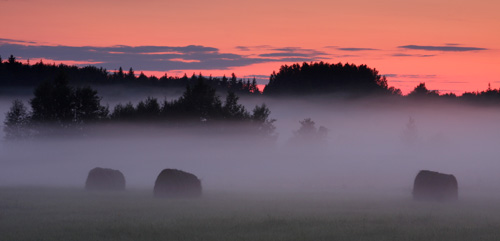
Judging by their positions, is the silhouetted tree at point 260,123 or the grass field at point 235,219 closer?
the grass field at point 235,219

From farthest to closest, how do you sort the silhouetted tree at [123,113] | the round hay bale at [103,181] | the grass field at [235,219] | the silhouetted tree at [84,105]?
the silhouetted tree at [123,113] < the silhouetted tree at [84,105] < the round hay bale at [103,181] < the grass field at [235,219]

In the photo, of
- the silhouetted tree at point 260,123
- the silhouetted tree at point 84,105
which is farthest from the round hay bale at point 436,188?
the silhouetted tree at point 260,123

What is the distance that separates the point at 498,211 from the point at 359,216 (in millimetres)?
10392

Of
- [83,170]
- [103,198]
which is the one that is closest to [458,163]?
[83,170]

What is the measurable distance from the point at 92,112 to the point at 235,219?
78.2 m

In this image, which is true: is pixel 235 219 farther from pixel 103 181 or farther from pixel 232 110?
pixel 232 110

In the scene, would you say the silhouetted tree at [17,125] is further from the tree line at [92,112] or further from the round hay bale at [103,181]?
the round hay bale at [103,181]

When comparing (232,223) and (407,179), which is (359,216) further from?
(407,179)

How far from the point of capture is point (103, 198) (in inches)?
1695

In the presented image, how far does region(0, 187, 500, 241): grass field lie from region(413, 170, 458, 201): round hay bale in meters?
2.31

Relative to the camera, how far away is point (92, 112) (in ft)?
347

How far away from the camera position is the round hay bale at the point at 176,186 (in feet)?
148

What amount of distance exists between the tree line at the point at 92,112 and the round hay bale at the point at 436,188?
65561 mm

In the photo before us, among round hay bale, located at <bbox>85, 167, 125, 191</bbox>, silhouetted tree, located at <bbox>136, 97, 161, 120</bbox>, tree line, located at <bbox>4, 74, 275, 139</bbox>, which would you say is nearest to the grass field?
round hay bale, located at <bbox>85, 167, 125, 191</bbox>
